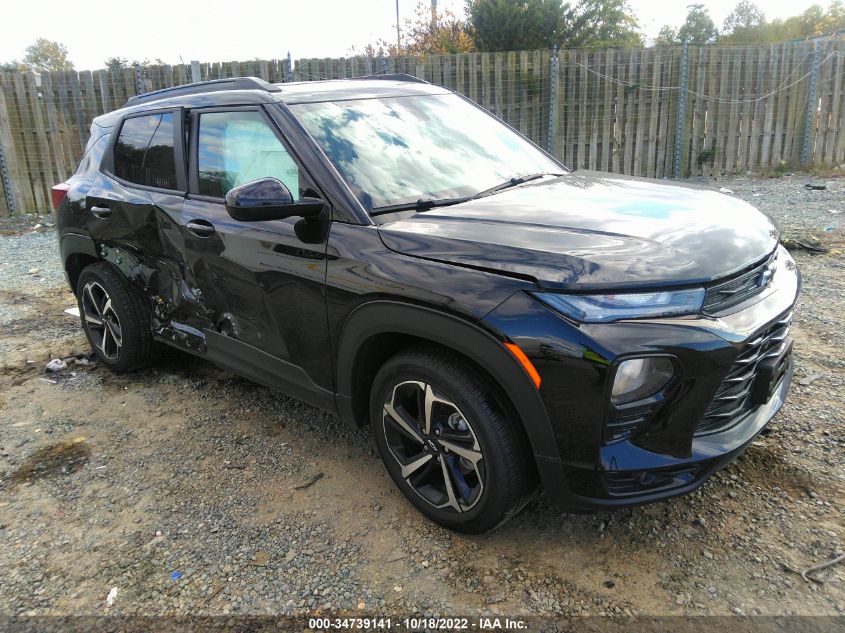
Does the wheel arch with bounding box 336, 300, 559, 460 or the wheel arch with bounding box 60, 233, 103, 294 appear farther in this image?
the wheel arch with bounding box 60, 233, 103, 294

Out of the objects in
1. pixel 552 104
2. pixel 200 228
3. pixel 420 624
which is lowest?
pixel 420 624

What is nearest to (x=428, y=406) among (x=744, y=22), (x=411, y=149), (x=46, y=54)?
(x=411, y=149)

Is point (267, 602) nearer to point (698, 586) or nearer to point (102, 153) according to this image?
point (698, 586)

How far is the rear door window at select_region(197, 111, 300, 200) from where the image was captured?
311 cm

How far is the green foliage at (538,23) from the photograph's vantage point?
66.1 feet

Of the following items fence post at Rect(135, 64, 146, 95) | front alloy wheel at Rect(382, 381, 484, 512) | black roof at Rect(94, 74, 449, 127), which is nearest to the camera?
front alloy wheel at Rect(382, 381, 484, 512)

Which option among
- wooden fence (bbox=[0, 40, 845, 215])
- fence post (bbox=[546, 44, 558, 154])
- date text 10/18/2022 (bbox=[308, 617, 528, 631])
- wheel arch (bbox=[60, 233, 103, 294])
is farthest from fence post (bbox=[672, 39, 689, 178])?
date text 10/18/2022 (bbox=[308, 617, 528, 631])

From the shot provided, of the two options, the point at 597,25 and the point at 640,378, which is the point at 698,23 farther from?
the point at 640,378

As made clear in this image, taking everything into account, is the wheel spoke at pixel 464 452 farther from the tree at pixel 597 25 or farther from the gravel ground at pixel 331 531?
the tree at pixel 597 25

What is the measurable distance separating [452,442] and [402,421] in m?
0.27

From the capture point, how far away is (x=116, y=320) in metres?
4.38

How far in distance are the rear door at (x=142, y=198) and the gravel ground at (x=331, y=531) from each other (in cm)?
98

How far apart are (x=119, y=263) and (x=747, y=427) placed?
380 cm

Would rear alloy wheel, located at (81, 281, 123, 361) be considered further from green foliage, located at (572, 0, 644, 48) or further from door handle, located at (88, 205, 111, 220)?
green foliage, located at (572, 0, 644, 48)
